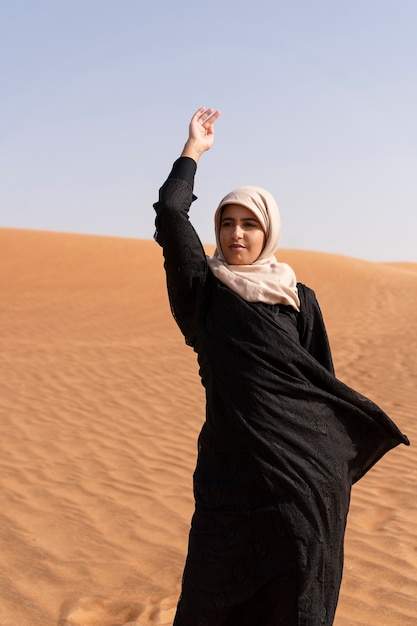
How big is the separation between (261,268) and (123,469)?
15.3 ft

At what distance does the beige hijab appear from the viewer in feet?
8.52

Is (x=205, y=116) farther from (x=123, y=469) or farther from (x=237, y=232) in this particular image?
(x=123, y=469)

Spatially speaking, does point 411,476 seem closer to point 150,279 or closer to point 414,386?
point 414,386

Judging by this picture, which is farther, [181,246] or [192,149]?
[192,149]

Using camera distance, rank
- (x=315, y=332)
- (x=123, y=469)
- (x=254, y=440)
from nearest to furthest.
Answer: (x=254, y=440) < (x=315, y=332) < (x=123, y=469)

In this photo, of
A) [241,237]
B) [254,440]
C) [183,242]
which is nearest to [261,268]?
[241,237]

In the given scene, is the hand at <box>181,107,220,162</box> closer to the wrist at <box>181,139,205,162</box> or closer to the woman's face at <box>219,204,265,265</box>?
the wrist at <box>181,139,205,162</box>

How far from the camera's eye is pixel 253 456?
2.48 metres

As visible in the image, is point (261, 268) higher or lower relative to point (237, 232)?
lower

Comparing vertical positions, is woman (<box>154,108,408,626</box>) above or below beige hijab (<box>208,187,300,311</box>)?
below

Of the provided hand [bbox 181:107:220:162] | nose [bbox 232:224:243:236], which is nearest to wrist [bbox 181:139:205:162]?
hand [bbox 181:107:220:162]

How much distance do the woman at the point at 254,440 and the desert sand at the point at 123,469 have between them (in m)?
1.68

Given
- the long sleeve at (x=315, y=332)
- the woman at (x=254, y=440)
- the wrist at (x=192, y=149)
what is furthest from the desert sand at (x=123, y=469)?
the wrist at (x=192, y=149)

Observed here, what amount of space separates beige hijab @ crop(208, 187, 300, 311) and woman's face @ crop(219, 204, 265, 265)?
2 centimetres
